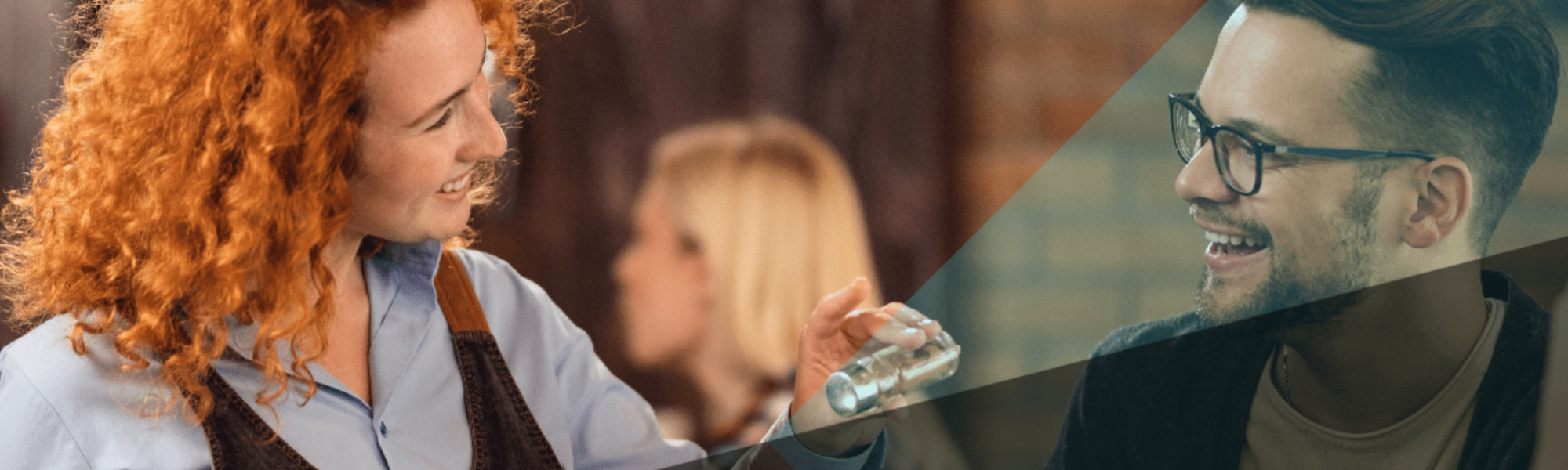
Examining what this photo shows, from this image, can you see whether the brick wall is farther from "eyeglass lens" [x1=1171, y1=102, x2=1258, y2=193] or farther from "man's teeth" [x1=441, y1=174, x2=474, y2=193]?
"man's teeth" [x1=441, y1=174, x2=474, y2=193]

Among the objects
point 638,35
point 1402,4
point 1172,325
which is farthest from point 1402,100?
point 638,35

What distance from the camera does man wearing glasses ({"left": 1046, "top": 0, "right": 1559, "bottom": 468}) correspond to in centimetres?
54

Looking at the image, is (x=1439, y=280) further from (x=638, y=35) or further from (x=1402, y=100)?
(x=638, y=35)

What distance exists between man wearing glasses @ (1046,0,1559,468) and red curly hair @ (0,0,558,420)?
61cm

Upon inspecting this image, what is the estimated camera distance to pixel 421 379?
0.96 metres

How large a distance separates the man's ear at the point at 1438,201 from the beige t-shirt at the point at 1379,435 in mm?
46

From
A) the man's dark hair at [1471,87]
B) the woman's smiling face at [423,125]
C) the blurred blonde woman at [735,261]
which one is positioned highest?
the man's dark hair at [1471,87]

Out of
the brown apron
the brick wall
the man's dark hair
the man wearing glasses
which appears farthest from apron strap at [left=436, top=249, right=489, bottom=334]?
the man's dark hair

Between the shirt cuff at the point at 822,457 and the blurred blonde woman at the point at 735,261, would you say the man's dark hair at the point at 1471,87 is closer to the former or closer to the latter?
the shirt cuff at the point at 822,457

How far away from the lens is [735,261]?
1.32 meters

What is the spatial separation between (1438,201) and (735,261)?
0.87 m

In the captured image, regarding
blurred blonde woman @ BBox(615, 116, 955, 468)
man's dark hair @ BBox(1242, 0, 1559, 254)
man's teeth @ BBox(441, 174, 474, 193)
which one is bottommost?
blurred blonde woman @ BBox(615, 116, 955, 468)

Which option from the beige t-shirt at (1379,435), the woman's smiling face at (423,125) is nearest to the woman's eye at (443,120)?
the woman's smiling face at (423,125)

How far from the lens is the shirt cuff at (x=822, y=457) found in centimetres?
94
